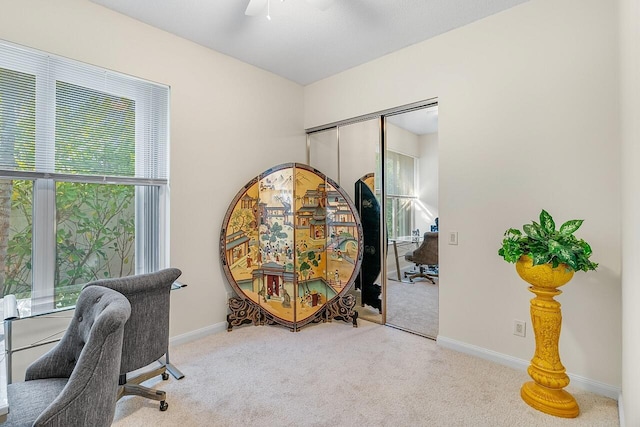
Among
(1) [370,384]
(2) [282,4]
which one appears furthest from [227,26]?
(1) [370,384]

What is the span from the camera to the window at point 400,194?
10.3 ft

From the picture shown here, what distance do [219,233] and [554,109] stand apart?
307cm

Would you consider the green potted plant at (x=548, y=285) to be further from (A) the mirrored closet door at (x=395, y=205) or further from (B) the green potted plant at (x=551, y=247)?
(A) the mirrored closet door at (x=395, y=205)

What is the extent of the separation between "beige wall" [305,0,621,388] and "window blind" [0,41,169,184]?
238cm

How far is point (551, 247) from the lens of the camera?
1.82 meters

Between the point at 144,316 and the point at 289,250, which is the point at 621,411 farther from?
the point at 144,316

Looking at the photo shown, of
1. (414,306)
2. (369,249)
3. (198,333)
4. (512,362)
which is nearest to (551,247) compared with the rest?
(512,362)

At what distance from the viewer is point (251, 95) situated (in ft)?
11.3

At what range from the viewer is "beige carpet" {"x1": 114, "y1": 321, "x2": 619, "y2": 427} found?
185 centimetres

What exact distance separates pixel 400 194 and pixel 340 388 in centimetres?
191

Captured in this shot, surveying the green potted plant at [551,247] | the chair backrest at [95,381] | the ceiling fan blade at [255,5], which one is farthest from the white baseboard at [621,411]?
the ceiling fan blade at [255,5]

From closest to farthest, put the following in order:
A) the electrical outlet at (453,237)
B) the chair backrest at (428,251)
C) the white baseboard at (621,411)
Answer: the white baseboard at (621,411) → the electrical outlet at (453,237) → the chair backrest at (428,251)

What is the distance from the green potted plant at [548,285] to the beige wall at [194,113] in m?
2.60

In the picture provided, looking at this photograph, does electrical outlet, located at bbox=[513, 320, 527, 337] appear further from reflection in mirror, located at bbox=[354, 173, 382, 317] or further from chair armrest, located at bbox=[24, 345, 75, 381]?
chair armrest, located at bbox=[24, 345, 75, 381]
